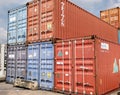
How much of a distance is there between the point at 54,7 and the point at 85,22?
12.1ft

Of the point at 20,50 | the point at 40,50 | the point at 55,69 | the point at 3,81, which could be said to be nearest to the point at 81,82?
the point at 55,69

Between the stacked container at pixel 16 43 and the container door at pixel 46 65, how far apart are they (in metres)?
1.85

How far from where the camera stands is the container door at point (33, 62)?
516 inches

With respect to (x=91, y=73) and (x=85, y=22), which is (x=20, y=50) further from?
(x=91, y=73)

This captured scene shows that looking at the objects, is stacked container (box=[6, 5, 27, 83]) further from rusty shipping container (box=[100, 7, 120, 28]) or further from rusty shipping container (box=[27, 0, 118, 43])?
rusty shipping container (box=[100, 7, 120, 28])

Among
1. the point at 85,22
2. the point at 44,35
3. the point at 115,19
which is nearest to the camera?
the point at 44,35

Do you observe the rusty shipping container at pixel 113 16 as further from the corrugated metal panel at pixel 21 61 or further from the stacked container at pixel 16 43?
the corrugated metal panel at pixel 21 61

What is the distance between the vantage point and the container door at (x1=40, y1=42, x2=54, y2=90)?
12148 mm

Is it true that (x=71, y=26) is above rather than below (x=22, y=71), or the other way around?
above

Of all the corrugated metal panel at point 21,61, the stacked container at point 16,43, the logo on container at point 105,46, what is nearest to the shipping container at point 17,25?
the stacked container at point 16,43

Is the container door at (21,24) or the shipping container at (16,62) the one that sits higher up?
the container door at (21,24)

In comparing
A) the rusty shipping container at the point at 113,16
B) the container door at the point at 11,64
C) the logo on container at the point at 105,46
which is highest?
the rusty shipping container at the point at 113,16

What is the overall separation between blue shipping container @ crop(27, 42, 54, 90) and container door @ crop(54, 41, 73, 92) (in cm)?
35

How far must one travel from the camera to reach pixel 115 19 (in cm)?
2227
